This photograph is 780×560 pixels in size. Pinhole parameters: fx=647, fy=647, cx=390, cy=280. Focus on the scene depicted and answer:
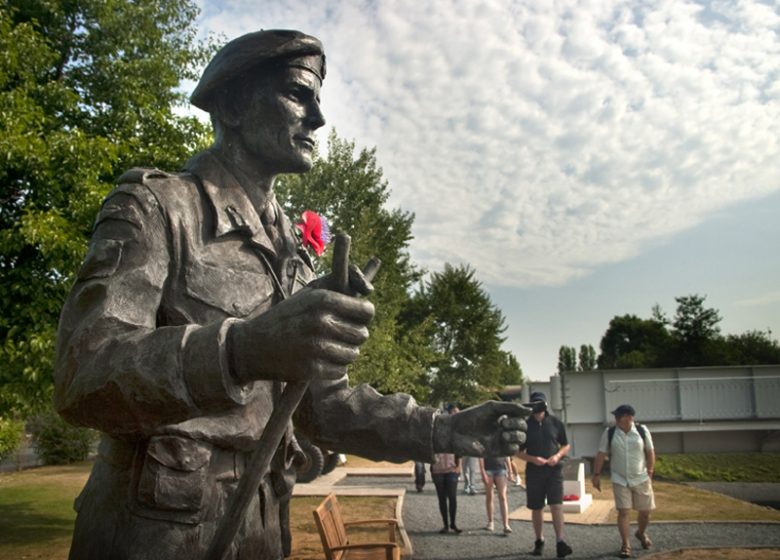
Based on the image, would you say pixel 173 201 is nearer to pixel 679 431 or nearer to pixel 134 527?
pixel 134 527

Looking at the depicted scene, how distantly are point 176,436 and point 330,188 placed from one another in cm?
2274

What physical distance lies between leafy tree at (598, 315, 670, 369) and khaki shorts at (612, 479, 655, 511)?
42.8 meters

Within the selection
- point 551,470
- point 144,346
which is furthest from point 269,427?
point 551,470

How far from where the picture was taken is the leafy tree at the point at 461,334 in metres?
40.7

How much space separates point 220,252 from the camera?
2.16 m

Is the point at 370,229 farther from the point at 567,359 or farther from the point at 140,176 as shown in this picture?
the point at 567,359

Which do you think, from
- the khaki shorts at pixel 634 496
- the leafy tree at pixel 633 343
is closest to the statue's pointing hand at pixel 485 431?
the khaki shorts at pixel 634 496

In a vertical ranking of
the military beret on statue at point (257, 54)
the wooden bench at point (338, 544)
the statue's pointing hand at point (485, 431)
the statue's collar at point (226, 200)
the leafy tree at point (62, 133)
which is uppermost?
the leafy tree at point (62, 133)

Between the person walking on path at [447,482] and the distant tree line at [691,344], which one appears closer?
the person walking on path at [447,482]

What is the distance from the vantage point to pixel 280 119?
93.5 inches

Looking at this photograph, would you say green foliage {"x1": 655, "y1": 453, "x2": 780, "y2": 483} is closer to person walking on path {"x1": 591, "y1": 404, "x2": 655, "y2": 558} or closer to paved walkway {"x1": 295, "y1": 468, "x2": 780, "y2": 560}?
paved walkway {"x1": 295, "y1": 468, "x2": 780, "y2": 560}

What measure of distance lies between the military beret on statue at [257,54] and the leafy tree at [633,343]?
51.8 meters

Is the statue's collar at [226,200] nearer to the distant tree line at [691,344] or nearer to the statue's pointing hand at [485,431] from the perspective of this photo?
the statue's pointing hand at [485,431]

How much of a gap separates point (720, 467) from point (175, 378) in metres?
20.1
